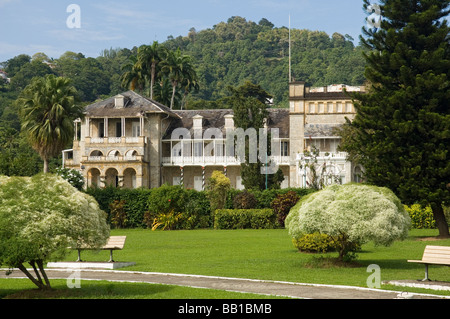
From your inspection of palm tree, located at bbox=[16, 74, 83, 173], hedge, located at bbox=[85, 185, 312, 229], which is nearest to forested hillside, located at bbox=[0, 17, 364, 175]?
palm tree, located at bbox=[16, 74, 83, 173]

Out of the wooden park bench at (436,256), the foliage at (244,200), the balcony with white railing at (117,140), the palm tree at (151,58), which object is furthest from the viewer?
the palm tree at (151,58)

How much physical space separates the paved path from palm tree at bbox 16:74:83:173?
121 ft

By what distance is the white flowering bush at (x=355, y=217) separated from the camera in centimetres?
2109

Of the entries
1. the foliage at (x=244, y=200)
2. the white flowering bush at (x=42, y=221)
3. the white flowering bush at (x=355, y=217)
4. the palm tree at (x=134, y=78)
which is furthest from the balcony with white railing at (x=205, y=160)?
the white flowering bush at (x=42, y=221)

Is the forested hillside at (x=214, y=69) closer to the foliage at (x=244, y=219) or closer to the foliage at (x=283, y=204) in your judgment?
the foliage at (x=244, y=219)

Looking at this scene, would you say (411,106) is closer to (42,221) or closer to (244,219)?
(244,219)

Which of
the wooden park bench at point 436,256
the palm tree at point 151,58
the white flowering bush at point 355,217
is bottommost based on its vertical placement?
the wooden park bench at point 436,256

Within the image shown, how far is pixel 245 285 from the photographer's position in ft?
58.7

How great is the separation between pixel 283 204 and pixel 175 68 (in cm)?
4145

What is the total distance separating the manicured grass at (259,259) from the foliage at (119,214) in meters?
13.3

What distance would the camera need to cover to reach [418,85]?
34.4 metres

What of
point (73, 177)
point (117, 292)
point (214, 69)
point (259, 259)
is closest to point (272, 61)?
point (214, 69)

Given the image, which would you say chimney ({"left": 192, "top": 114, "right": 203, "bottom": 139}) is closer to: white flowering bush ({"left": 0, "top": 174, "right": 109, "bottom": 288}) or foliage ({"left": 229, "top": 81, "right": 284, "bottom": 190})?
foliage ({"left": 229, "top": 81, "right": 284, "bottom": 190})
